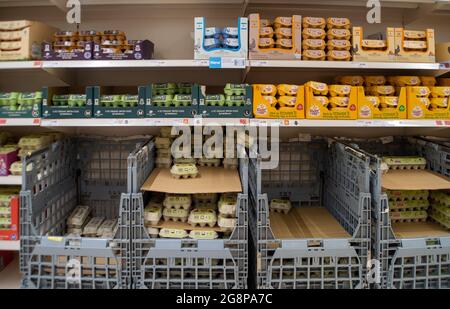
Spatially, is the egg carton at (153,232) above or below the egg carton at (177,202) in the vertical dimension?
below

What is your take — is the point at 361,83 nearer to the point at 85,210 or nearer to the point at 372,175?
the point at 372,175

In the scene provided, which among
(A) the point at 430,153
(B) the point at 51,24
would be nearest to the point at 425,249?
(A) the point at 430,153

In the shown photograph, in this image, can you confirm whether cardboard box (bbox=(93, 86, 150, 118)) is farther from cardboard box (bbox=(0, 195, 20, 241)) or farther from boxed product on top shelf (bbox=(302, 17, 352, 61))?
boxed product on top shelf (bbox=(302, 17, 352, 61))

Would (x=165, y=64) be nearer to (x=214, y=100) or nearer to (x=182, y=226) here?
(x=214, y=100)

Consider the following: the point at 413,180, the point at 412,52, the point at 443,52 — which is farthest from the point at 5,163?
the point at 443,52

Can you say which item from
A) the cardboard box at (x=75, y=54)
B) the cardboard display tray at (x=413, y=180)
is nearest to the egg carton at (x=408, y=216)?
the cardboard display tray at (x=413, y=180)

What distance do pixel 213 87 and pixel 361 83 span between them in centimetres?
106

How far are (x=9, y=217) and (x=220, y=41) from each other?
5.54ft

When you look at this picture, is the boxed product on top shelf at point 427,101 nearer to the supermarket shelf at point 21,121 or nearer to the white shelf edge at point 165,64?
the white shelf edge at point 165,64

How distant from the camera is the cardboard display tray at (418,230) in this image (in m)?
2.37

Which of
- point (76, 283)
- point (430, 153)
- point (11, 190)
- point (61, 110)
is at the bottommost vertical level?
point (76, 283)

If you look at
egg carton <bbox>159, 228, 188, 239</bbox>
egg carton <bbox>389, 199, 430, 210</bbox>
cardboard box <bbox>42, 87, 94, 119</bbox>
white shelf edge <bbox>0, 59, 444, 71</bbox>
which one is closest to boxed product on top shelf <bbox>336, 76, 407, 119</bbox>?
white shelf edge <bbox>0, 59, 444, 71</bbox>

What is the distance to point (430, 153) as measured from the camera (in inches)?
109

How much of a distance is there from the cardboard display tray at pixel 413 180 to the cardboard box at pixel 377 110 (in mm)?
395
